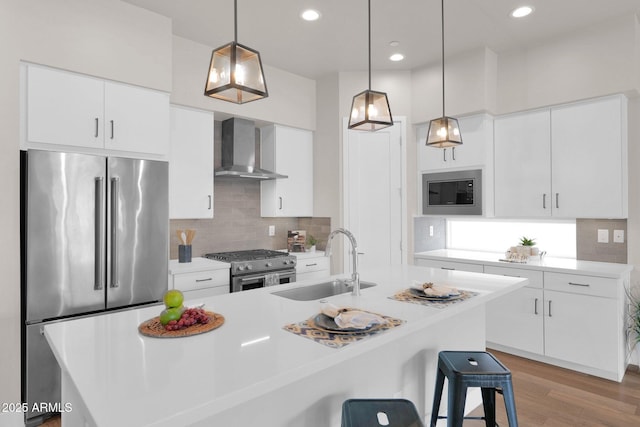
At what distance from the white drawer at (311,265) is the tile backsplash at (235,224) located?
283mm

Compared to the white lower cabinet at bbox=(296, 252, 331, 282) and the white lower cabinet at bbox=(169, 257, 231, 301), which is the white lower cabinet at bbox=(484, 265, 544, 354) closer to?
the white lower cabinet at bbox=(296, 252, 331, 282)

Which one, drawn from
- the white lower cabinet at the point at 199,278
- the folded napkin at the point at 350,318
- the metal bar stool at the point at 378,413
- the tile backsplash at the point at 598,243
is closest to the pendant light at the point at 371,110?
the folded napkin at the point at 350,318

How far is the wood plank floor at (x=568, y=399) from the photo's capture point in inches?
99.9

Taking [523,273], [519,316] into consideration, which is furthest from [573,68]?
[519,316]

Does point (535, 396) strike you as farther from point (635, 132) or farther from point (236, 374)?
point (236, 374)

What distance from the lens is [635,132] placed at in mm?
3314

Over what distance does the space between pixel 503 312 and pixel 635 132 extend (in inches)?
76.0

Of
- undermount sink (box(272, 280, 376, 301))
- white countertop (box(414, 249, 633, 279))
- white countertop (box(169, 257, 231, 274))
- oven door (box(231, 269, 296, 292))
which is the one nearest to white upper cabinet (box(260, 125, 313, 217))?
oven door (box(231, 269, 296, 292))

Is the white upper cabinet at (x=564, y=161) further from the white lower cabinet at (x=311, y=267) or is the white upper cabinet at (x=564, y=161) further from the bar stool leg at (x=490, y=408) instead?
the bar stool leg at (x=490, y=408)

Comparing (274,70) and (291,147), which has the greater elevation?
(274,70)

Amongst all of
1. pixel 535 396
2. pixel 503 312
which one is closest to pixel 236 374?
pixel 535 396

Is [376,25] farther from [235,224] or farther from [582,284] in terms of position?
[582,284]

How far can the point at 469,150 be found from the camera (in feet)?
13.1

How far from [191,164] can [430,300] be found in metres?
2.57
